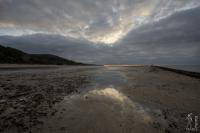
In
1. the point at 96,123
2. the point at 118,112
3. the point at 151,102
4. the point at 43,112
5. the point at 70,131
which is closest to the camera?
the point at 70,131

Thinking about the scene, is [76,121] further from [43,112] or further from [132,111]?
[132,111]

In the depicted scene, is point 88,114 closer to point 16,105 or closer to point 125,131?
point 125,131

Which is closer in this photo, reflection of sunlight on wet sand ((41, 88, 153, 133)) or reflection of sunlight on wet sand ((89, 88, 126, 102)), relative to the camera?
reflection of sunlight on wet sand ((41, 88, 153, 133))

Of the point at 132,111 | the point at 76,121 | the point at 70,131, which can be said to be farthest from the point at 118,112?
the point at 70,131

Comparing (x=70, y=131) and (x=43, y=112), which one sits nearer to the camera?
(x=70, y=131)

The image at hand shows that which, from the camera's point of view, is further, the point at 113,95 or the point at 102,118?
the point at 113,95

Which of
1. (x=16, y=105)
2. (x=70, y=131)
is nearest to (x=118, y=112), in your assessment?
(x=70, y=131)

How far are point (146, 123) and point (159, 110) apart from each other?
202cm

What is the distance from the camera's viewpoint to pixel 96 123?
5.25 m

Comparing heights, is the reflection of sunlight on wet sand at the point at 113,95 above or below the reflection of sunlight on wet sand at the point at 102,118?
below

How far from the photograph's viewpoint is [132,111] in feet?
22.1

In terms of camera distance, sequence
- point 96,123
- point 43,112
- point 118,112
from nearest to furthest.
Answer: point 96,123
point 43,112
point 118,112

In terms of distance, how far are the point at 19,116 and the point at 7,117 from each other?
45cm

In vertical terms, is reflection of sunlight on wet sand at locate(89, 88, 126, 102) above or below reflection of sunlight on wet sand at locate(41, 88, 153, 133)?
below
